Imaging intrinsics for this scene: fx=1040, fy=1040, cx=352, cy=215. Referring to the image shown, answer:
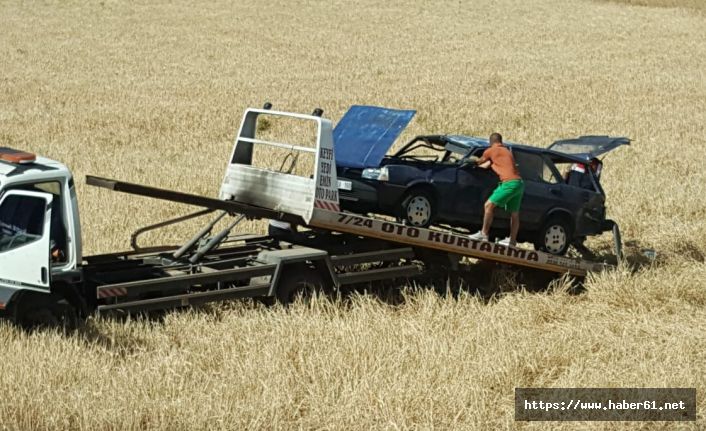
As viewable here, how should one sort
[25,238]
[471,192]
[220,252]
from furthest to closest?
[471,192] → [220,252] → [25,238]

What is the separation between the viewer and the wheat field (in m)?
7.36

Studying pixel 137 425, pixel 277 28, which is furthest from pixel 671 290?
pixel 277 28

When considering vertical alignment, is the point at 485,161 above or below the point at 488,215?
above

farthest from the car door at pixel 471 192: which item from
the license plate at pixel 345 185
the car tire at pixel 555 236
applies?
the license plate at pixel 345 185

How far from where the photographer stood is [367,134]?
38.6ft

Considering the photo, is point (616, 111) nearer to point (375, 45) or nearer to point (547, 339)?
point (375, 45)

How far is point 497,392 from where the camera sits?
25.3ft

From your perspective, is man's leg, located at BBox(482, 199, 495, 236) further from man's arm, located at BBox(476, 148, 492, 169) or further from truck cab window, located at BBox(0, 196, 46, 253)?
truck cab window, located at BBox(0, 196, 46, 253)

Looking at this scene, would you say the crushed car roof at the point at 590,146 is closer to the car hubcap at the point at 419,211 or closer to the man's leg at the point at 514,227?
the man's leg at the point at 514,227

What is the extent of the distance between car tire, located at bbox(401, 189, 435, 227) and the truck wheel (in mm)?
1346

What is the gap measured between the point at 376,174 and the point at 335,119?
15.7 meters

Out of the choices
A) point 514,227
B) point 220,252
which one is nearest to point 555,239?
point 514,227

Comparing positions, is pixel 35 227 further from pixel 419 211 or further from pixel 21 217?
pixel 419 211

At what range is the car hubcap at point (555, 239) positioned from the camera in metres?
12.7
